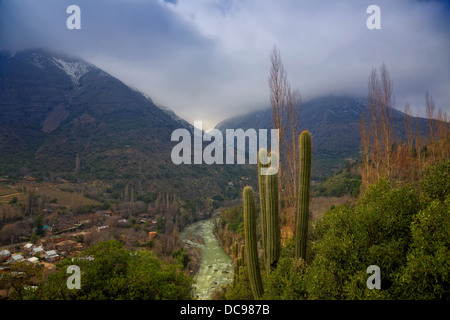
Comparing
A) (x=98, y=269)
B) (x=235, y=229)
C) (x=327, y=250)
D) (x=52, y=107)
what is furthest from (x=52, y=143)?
(x=327, y=250)

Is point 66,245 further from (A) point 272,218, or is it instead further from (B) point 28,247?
(A) point 272,218

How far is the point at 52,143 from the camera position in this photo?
200ft

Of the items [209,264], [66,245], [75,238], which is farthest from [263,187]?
[75,238]

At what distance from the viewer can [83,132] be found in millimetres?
69875

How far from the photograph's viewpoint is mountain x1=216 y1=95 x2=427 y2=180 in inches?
2598

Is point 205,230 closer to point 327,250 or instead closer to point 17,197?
point 17,197

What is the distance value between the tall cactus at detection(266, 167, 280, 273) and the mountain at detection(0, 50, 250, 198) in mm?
49153

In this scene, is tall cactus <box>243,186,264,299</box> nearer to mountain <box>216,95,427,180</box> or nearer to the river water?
the river water

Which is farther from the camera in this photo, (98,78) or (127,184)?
(98,78)

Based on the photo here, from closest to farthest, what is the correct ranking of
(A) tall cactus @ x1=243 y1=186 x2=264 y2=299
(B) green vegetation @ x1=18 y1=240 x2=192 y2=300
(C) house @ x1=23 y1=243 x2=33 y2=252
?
1. (B) green vegetation @ x1=18 y1=240 x2=192 y2=300
2. (A) tall cactus @ x1=243 y1=186 x2=264 y2=299
3. (C) house @ x1=23 y1=243 x2=33 y2=252

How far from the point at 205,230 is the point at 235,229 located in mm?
10614

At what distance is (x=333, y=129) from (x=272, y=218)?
318 ft

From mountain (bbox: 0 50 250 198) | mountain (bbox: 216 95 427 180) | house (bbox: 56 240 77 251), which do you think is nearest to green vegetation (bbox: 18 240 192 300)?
house (bbox: 56 240 77 251)

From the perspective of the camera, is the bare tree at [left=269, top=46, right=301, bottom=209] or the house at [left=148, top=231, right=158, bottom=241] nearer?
the bare tree at [left=269, top=46, right=301, bottom=209]
